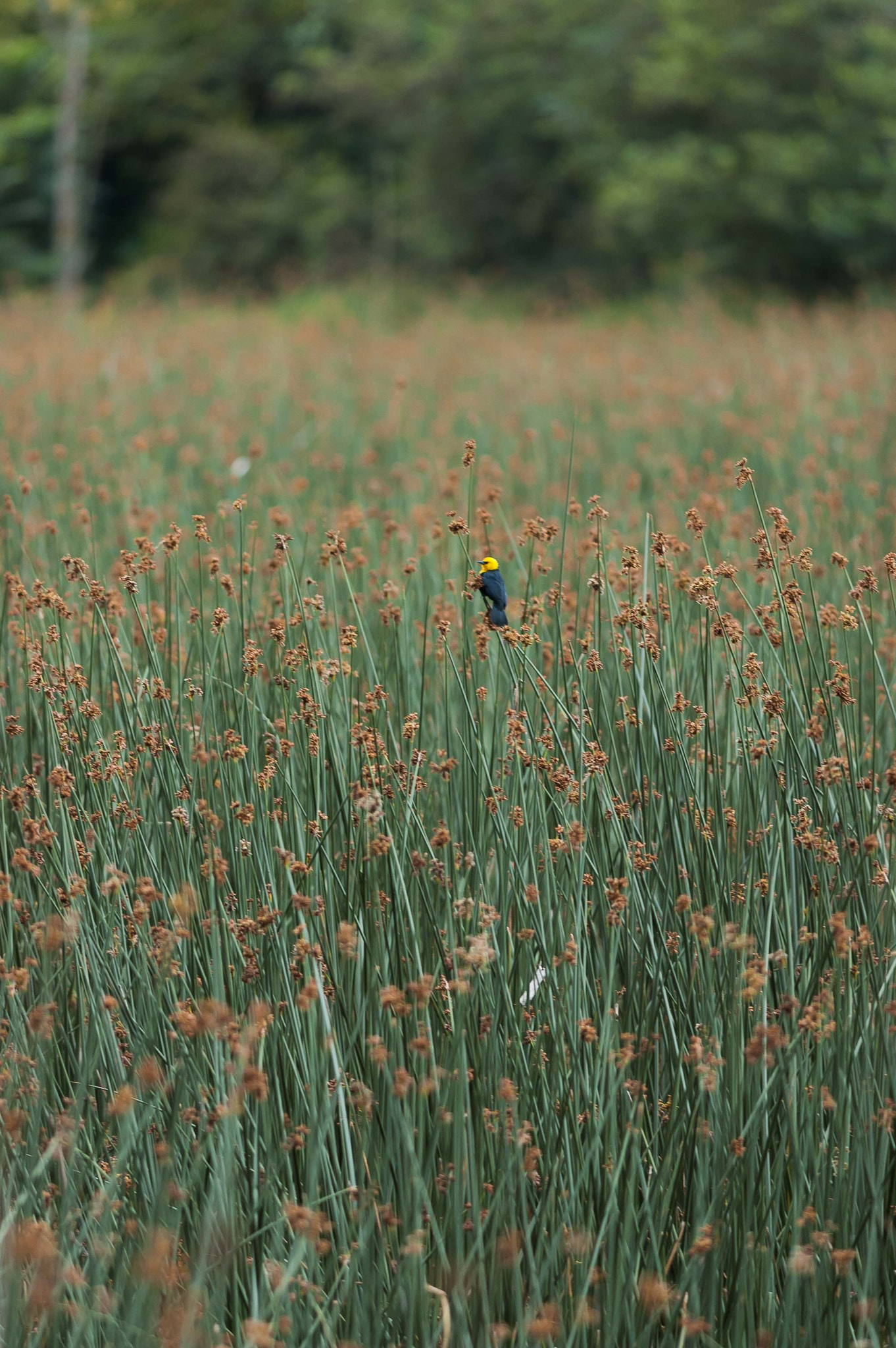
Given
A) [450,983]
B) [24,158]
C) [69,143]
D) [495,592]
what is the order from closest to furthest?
[450,983] → [495,592] → [69,143] → [24,158]

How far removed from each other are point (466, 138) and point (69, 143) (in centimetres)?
550

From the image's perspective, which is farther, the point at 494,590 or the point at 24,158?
the point at 24,158

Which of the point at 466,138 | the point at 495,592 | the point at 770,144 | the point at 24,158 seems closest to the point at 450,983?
the point at 495,592

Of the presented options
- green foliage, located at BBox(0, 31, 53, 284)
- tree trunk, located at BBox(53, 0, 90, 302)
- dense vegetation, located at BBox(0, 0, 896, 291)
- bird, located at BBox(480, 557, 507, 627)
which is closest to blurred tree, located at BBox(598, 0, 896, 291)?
dense vegetation, located at BBox(0, 0, 896, 291)

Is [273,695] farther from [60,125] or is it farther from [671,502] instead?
[60,125]

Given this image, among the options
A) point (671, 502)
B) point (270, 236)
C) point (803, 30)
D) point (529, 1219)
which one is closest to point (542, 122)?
point (803, 30)

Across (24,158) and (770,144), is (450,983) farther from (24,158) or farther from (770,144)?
(24,158)

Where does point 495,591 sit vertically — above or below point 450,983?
above

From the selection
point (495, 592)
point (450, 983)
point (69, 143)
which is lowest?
point (450, 983)

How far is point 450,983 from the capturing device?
5.19ft

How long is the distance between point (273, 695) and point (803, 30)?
487 inches

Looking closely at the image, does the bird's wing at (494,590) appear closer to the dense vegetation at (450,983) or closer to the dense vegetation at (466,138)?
the dense vegetation at (450,983)

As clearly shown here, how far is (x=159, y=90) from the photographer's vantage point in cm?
1970

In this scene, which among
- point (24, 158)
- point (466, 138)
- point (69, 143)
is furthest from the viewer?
point (24, 158)
